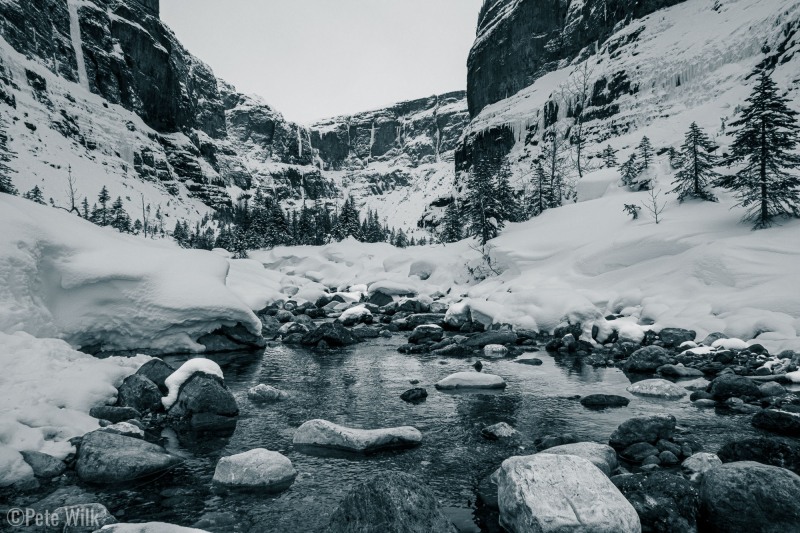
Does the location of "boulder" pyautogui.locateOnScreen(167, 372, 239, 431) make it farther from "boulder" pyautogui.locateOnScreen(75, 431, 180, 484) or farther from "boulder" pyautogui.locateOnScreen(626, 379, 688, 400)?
"boulder" pyautogui.locateOnScreen(626, 379, 688, 400)

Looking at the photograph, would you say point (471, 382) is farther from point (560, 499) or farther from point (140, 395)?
point (140, 395)

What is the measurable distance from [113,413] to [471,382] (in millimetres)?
7650

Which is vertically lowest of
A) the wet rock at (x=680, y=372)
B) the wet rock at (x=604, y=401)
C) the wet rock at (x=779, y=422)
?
the wet rock at (x=680, y=372)

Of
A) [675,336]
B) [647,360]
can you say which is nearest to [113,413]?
[647,360]

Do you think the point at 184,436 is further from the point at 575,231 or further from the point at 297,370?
the point at 575,231

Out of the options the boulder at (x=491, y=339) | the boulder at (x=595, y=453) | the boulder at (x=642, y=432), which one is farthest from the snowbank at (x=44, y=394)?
the boulder at (x=491, y=339)

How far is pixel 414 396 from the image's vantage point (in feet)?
31.5

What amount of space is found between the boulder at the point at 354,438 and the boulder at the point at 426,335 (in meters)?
10.6

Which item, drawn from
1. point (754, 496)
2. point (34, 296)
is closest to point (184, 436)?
point (34, 296)

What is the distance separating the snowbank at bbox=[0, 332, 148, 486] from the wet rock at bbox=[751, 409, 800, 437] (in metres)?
11.2

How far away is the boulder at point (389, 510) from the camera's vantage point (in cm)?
396

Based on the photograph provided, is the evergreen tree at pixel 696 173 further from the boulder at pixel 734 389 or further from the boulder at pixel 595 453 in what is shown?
the boulder at pixel 595 453

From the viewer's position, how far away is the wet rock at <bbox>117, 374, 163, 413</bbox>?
804 cm

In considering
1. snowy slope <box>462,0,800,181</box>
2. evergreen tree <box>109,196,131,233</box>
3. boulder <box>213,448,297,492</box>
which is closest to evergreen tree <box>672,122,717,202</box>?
snowy slope <box>462,0,800,181</box>
